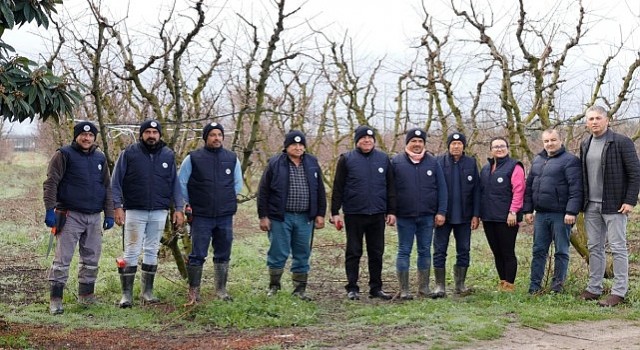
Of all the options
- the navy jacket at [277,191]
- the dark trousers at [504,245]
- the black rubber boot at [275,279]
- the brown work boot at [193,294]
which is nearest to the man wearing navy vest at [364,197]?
the navy jacket at [277,191]

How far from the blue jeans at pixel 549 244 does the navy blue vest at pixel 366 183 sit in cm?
165

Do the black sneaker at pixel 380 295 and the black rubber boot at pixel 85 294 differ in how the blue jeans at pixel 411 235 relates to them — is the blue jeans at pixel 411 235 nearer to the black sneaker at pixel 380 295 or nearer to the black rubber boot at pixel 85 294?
the black sneaker at pixel 380 295

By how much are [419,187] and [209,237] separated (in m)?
2.27

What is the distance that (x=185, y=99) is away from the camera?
44.8 feet

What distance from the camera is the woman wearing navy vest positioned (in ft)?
26.2

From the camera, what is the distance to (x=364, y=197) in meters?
7.89

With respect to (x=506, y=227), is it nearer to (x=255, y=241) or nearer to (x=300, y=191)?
(x=300, y=191)

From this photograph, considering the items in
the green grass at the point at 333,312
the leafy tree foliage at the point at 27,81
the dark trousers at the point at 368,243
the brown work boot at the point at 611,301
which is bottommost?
the green grass at the point at 333,312

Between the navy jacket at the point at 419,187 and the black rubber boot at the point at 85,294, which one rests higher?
the navy jacket at the point at 419,187

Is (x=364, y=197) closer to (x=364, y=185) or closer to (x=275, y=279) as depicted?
(x=364, y=185)

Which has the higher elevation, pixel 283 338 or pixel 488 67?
pixel 488 67

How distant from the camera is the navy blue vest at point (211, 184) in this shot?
756cm

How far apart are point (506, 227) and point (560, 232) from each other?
1.84ft

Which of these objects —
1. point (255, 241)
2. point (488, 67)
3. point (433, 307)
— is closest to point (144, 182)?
point (433, 307)
